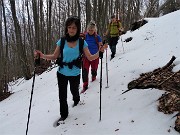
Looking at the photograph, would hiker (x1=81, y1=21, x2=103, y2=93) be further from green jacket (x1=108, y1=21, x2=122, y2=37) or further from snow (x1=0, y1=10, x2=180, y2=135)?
green jacket (x1=108, y1=21, x2=122, y2=37)

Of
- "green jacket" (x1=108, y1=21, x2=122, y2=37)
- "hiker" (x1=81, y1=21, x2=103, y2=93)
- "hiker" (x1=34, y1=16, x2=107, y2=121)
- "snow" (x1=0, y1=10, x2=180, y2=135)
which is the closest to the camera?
"snow" (x1=0, y1=10, x2=180, y2=135)

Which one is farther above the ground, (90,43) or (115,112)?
(90,43)

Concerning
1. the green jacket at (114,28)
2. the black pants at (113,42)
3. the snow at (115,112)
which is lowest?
the snow at (115,112)

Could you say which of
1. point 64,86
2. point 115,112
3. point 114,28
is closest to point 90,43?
point 64,86

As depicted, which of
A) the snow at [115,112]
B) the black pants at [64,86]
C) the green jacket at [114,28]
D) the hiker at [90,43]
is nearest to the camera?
the snow at [115,112]

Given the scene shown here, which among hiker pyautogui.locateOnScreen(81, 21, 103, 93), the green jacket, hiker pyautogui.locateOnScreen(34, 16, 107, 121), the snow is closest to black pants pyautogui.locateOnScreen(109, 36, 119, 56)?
the green jacket

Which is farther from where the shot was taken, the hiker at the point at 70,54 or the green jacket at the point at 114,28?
the green jacket at the point at 114,28

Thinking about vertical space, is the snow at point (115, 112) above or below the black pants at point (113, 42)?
below

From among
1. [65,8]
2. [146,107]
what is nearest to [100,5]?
[146,107]

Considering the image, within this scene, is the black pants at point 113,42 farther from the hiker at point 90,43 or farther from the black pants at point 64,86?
the black pants at point 64,86

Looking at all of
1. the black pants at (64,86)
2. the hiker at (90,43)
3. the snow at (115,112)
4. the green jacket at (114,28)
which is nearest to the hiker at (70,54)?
the black pants at (64,86)

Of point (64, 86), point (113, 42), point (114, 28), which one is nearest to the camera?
point (64, 86)

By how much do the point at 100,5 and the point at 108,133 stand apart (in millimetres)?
14004

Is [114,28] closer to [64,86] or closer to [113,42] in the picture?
[113,42]
